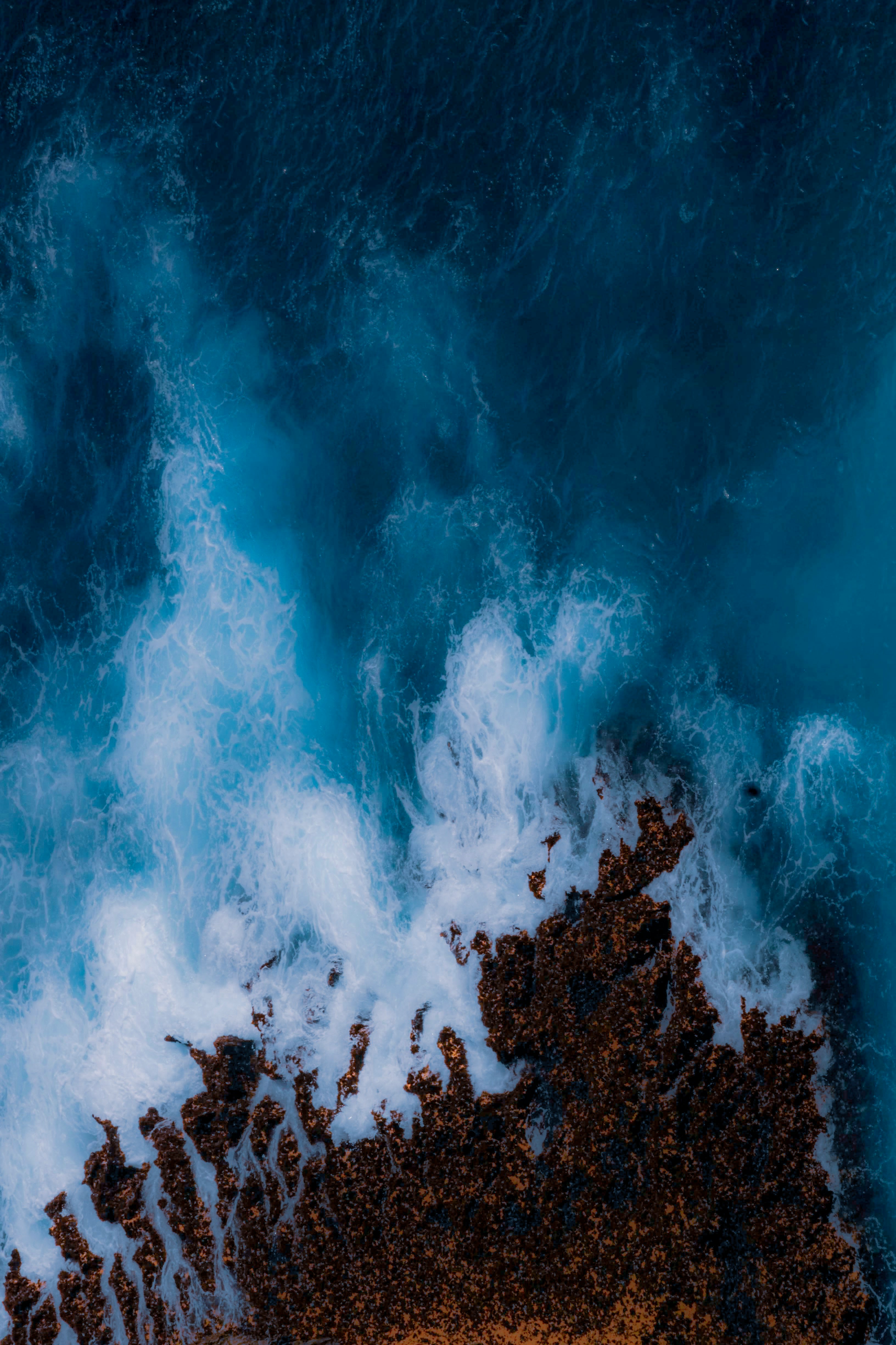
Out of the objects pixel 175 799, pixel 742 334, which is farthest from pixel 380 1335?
pixel 742 334

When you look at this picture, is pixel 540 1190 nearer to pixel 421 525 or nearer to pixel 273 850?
pixel 273 850

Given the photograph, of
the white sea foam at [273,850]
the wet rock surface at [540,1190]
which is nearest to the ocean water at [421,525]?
the white sea foam at [273,850]

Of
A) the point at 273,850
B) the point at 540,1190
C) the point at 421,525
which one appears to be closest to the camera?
the point at 540,1190

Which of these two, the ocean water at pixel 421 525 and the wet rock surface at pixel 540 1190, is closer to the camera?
the wet rock surface at pixel 540 1190

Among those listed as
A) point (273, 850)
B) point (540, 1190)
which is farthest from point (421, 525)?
point (540, 1190)

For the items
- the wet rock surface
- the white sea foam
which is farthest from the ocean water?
the wet rock surface

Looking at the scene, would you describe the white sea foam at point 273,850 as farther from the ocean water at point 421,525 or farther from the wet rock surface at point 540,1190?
the wet rock surface at point 540,1190

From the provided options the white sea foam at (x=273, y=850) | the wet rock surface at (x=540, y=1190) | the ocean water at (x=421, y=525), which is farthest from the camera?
the white sea foam at (x=273, y=850)
